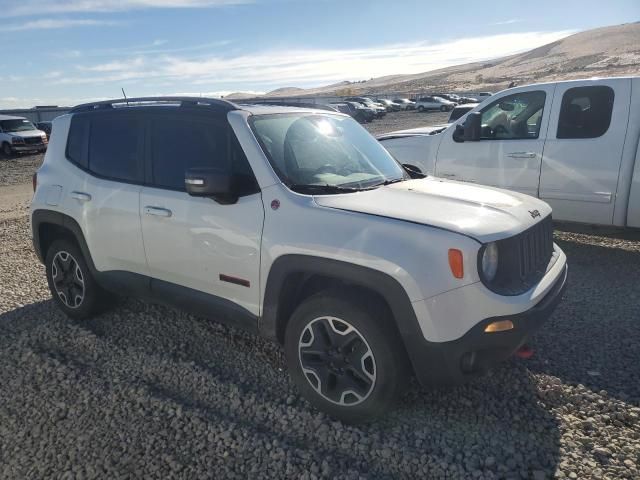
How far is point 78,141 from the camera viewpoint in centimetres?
448

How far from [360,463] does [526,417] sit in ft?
3.52

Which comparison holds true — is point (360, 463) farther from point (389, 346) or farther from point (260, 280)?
point (260, 280)

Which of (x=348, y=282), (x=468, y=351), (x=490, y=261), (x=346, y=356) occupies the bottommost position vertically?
(x=346, y=356)

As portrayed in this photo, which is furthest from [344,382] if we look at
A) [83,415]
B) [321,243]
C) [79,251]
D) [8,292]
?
[8,292]

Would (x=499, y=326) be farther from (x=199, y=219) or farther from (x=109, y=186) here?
(x=109, y=186)

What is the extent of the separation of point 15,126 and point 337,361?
24986mm

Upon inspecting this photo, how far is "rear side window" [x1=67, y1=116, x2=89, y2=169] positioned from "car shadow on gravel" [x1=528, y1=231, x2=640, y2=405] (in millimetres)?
3896

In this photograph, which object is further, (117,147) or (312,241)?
(117,147)

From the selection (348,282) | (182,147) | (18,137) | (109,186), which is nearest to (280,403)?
(348,282)

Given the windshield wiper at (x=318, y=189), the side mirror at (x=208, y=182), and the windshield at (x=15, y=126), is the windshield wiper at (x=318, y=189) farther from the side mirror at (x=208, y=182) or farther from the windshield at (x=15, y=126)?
the windshield at (x=15, y=126)

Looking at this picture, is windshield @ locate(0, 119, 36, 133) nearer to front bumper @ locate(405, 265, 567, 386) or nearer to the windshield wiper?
the windshield wiper

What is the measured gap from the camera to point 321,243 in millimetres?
2918

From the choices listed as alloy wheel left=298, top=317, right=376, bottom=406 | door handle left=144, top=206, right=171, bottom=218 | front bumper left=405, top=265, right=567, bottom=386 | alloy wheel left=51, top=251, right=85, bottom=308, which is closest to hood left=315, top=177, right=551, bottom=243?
front bumper left=405, top=265, right=567, bottom=386

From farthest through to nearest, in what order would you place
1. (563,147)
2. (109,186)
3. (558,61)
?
(558,61), (563,147), (109,186)
